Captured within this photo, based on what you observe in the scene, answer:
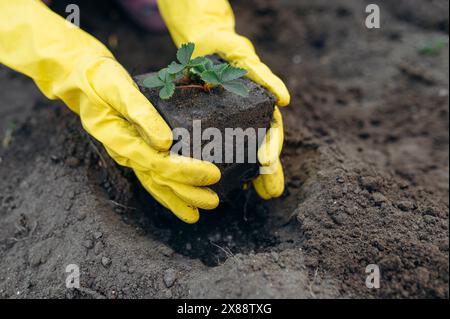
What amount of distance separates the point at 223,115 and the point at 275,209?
0.58 meters

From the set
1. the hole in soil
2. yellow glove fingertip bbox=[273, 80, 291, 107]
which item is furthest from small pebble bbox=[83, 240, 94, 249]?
yellow glove fingertip bbox=[273, 80, 291, 107]

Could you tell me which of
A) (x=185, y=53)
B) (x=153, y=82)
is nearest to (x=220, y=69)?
(x=185, y=53)

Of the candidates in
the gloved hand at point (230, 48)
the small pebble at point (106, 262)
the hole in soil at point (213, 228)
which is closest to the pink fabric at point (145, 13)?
the gloved hand at point (230, 48)

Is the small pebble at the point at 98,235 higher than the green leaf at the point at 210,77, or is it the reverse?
the green leaf at the point at 210,77

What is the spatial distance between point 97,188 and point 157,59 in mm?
1165

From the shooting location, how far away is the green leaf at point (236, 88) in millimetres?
1690

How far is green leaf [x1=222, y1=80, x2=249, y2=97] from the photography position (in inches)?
66.6

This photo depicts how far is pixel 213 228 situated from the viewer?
2.02 metres

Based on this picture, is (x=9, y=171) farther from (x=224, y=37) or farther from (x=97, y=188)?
(x=224, y=37)

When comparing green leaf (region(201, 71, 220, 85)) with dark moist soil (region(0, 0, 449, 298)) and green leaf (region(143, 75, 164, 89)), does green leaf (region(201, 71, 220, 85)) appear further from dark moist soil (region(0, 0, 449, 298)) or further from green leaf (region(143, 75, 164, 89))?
dark moist soil (region(0, 0, 449, 298))

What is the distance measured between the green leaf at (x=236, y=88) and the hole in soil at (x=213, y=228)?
0.58 m

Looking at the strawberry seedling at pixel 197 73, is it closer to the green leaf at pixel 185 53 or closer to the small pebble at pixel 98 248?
the green leaf at pixel 185 53

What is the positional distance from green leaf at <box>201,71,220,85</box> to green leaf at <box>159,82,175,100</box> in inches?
4.7

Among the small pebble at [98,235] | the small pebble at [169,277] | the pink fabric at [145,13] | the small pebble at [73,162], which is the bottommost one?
the small pebble at [169,277]
